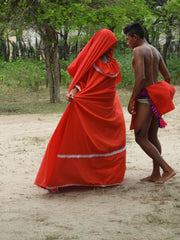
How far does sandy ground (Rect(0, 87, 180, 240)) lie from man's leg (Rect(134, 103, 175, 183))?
8.7 inches

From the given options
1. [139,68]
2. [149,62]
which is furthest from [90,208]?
[149,62]

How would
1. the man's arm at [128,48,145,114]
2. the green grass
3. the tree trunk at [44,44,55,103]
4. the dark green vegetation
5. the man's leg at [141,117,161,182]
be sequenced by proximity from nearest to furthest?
the man's arm at [128,48,145,114] → the man's leg at [141,117,161,182] → the green grass → the dark green vegetation → the tree trunk at [44,44,55,103]

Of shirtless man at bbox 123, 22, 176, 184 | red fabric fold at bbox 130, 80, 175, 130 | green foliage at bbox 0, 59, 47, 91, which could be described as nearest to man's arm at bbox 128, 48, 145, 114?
shirtless man at bbox 123, 22, 176, 184

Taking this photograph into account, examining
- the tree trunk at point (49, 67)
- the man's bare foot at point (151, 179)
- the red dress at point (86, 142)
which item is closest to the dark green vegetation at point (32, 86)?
the tree trunk at point (49, 67)

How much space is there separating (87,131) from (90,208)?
88 centimetres

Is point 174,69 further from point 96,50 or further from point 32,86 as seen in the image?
point 96,50

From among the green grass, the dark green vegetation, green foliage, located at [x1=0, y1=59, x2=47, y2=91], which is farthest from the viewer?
green foliage, located at [x1=0, y1=59, x2=47, y2=91]

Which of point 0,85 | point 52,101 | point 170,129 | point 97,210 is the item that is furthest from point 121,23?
point 97,210

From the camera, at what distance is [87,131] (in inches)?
179

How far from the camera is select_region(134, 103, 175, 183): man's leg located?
15.0 feet

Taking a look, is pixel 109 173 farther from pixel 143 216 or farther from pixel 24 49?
pixel 24 49

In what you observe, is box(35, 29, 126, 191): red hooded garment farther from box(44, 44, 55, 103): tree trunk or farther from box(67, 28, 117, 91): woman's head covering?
box(44, 44, 55, 103): tree trunk

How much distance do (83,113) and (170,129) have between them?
14.2 feet

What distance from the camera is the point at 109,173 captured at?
471 cm
